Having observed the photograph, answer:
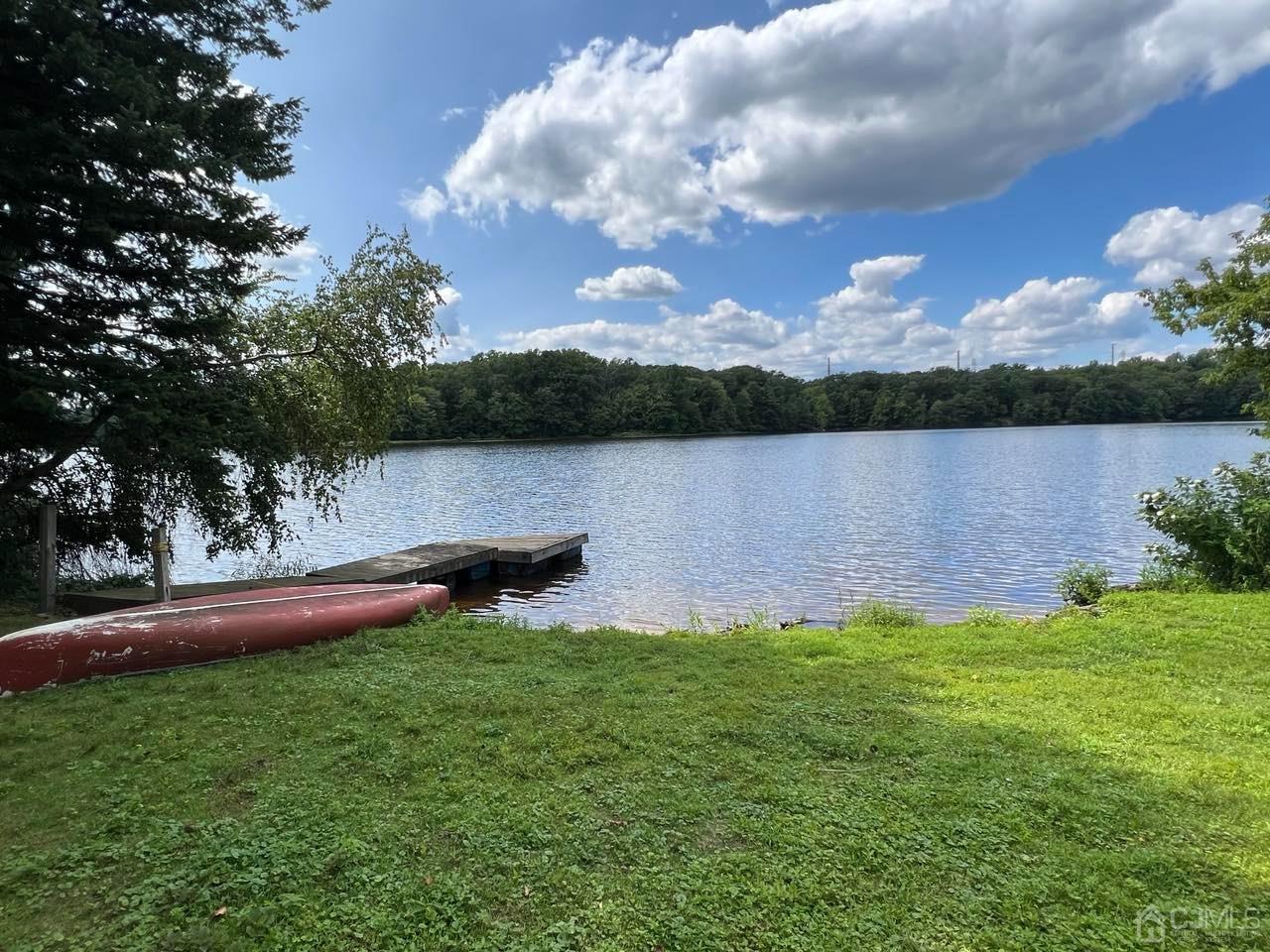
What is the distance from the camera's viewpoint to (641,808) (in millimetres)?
3439

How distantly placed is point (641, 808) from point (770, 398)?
10138 centimetres

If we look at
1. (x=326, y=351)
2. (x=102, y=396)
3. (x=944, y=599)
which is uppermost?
(x=326, y=351)

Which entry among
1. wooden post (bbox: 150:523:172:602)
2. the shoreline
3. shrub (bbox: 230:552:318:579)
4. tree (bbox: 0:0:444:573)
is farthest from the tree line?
wooden post (bbox: 150:523:172:602)

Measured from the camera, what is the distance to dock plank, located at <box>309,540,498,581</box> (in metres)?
12.4

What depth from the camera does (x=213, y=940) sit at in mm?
2525

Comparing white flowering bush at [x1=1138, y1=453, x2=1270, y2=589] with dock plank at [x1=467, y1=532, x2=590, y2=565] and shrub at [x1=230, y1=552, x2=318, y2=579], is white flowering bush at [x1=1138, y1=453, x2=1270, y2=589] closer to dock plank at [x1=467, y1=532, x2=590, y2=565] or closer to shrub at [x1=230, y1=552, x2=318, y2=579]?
dock plank at [x1=467, y1=532, x2=590, y2=565]

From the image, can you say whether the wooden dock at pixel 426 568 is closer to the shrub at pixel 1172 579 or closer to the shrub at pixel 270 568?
the shrub at pixel 270 568

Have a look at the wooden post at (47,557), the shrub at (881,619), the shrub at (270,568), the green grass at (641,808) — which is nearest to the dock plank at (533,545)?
the shrub at (270,568)

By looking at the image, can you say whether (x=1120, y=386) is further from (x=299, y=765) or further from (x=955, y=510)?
(x=299, y=765)

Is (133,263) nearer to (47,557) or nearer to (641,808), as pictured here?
(47,557)

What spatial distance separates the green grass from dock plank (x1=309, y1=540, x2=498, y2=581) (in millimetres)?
6503

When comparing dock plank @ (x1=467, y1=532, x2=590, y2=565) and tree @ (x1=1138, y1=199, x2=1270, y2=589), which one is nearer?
tree @ (x1=1138, y1=199, x2=1270, y2=589)

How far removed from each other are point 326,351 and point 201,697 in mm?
8242

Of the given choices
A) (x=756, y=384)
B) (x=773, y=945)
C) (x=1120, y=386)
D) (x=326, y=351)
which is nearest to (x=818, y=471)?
(x=326, y=351)
